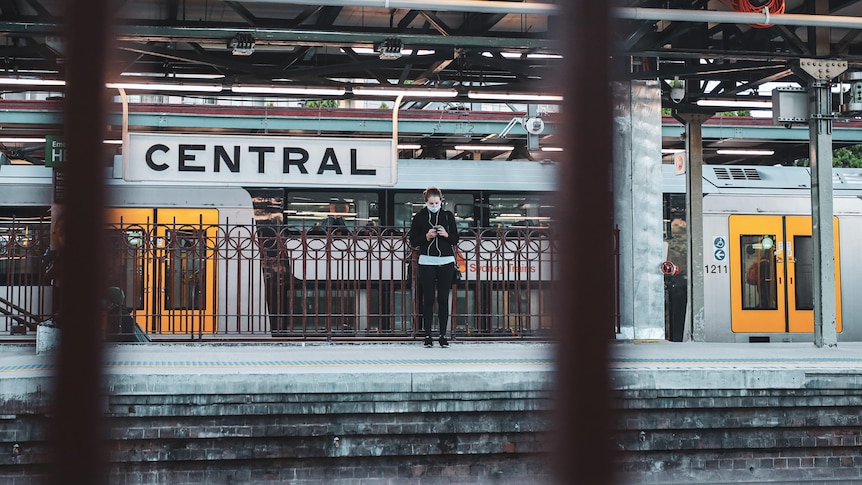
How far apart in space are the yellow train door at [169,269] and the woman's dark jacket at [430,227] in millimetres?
2349

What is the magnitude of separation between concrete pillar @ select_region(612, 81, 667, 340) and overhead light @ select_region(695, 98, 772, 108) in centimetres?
308

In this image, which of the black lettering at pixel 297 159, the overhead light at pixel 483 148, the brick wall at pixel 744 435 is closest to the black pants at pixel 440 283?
the black lettering at pixel 297 159

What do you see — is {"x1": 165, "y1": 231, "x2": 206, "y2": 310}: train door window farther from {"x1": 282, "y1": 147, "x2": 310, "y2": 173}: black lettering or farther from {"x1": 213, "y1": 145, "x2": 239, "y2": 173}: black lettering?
{"x1": 282, "y1": 147, "x2": 310, "y2": 173}: black lettering

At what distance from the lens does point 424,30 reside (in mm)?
12820

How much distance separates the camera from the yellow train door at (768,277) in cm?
1742

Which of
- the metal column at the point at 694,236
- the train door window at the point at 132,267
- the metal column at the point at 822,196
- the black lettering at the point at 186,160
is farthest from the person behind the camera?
the metal column at the point at 694,236

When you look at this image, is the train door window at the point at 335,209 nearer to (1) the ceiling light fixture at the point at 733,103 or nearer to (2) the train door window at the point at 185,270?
(2) the train door window at the point at 185,270

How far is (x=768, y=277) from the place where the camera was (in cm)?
1764

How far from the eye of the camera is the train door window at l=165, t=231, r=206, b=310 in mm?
11680

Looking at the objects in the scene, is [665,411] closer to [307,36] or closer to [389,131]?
[307,36]

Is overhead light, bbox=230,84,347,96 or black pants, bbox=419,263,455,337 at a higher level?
overhead light, bbox=230,84,347,96

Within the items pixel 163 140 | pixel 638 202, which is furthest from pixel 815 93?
pixel 163 140

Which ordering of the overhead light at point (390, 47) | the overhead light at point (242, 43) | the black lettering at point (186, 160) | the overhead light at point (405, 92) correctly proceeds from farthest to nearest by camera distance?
the overhead light at point (405, 92) < the overhead light at point (390, 47) < the overhead light at point (242, 43) < the black lettering at point (186, 160)

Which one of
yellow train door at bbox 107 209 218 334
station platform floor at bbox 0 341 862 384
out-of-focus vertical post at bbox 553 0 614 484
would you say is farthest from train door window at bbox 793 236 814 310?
out-of-focus vertical post at bbox 553 0 614 484
